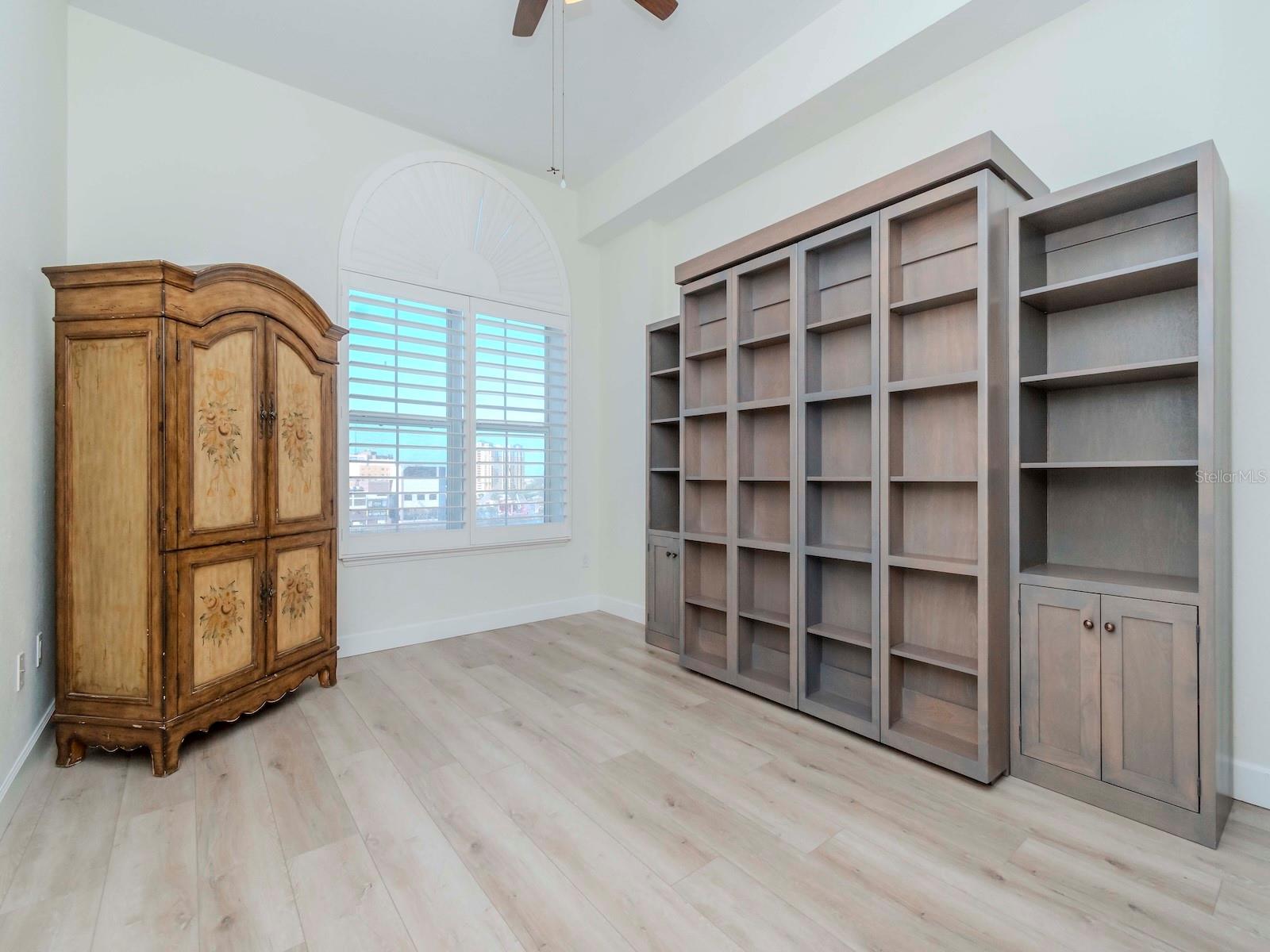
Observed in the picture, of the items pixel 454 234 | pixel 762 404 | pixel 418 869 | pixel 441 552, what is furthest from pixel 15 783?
pixel 454 234

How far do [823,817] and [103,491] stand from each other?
286 cm

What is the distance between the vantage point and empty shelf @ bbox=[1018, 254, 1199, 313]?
188 cm

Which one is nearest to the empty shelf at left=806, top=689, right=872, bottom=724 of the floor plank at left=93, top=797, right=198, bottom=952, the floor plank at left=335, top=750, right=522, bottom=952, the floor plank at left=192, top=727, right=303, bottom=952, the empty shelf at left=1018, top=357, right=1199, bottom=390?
the empty shelf at left=1018, top=357, right=1199, bottom=390

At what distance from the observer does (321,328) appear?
118 inches

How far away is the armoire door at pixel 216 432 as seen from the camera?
2287 millimetres

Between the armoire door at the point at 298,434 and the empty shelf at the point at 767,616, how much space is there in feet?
7.22

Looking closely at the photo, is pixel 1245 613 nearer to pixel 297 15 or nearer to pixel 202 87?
pixel 297 15

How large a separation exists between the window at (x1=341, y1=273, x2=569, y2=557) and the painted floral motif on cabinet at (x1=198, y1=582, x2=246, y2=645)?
3.40 ft

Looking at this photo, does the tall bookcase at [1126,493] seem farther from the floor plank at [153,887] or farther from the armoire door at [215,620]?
the armoire door at [215,620]

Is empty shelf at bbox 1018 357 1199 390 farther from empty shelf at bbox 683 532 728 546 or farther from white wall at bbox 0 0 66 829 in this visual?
white wall at bbox 0 0 66 829

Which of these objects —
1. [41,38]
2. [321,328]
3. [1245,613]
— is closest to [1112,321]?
[1245,613]

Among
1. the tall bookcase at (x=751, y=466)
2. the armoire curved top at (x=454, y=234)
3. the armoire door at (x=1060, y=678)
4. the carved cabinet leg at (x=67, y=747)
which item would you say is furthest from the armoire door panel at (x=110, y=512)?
the armoire door at (x=1060, y=678)

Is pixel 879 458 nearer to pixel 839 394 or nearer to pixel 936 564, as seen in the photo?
pixel 839 394

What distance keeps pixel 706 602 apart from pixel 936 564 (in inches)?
52.7
